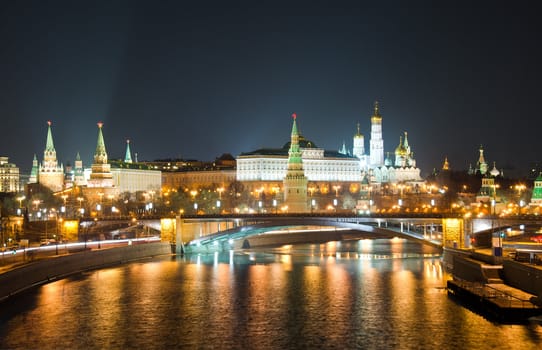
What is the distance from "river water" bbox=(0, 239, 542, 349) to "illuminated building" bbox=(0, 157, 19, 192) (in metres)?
128

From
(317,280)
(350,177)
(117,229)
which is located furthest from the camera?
(350,177)

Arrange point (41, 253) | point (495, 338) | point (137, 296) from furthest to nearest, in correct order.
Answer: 1. point (41, 253)
2. point (137, 296)
3. point (495, 338)

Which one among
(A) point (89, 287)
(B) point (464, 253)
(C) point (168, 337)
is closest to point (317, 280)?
(B) point (464, 253)

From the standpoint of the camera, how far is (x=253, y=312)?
124 ft

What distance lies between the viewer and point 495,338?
102ft

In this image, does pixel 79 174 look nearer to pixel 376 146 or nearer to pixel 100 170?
pixel 100 170

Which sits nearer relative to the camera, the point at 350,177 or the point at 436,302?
the point at 436,302

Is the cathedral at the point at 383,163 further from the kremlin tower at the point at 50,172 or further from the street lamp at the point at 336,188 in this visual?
the kremlin tower at the point at 50,172

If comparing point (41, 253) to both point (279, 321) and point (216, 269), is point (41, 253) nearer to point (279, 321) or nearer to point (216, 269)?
point (216, 269)

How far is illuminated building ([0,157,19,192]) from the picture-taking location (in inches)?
6900

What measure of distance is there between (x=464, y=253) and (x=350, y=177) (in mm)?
118356

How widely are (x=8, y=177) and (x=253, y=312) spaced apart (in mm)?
148784

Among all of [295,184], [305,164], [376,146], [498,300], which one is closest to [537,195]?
[295,184]

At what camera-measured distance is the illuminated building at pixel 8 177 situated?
17525 centimetres
